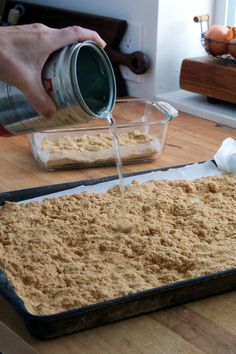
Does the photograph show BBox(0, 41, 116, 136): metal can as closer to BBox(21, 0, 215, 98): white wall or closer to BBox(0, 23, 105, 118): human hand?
BBox(0, 23, 105, 118): human hand

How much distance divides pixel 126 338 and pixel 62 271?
0.16 metres

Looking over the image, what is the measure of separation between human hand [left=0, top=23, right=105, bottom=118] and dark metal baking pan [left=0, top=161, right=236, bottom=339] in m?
0.24

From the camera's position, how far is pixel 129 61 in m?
1.82

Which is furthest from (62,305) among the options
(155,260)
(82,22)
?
(82,22)

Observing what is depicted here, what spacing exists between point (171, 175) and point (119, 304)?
20.2 inches

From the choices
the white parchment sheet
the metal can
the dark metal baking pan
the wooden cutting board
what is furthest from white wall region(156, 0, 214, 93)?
the wooden cutting board

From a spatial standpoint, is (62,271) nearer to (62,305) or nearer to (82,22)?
(62,305)

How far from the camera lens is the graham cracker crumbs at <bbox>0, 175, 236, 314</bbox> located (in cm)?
89

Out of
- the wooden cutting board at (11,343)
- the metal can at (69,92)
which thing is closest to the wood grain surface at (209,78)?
the metal can at (69,92)

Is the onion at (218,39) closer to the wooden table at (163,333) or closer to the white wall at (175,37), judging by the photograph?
the white wall at (175,37)

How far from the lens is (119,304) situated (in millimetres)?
827

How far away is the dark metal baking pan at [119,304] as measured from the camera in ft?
2.63

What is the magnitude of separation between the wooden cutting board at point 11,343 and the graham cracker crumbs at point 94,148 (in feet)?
1.86

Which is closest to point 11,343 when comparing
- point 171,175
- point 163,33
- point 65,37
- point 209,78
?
point 65,37
